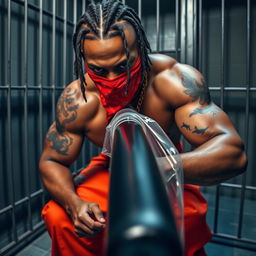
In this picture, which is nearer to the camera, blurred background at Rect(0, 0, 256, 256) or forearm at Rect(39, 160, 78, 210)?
forearm at Rect(39, 160, 78, 210)

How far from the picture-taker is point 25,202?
152 centimetres

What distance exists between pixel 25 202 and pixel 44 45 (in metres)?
0.97

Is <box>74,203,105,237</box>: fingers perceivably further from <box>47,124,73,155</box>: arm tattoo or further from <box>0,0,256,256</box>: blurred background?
<box>0,0,256,256</box>: blurred background

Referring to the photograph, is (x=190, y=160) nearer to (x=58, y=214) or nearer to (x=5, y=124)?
(x=58, y=214)

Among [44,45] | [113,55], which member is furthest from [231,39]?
[113,55]

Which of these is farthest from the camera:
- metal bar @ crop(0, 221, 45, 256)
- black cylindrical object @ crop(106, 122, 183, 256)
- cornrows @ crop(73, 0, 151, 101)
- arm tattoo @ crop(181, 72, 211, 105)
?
metal bar @ crop(0, 221, 45, 256)

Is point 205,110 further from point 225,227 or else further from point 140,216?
point 225,227

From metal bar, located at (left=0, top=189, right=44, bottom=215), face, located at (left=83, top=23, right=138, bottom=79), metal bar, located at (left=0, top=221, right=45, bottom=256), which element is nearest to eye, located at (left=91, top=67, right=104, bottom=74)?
face, located at (left=83, top=23, right=138, bottom=79)

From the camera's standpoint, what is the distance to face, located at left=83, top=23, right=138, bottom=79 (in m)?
0.83

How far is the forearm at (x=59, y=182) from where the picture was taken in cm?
95

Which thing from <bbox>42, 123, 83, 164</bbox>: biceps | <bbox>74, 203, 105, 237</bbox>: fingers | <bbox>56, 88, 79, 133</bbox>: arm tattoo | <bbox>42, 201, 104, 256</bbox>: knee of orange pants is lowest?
<bbox>42, 201, 104, 256</bbox>: knee of orange pants

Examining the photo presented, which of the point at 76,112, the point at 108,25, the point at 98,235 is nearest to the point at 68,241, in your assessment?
the point at 98,235

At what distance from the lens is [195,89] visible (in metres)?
0.96

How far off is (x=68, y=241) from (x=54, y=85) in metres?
1.03
